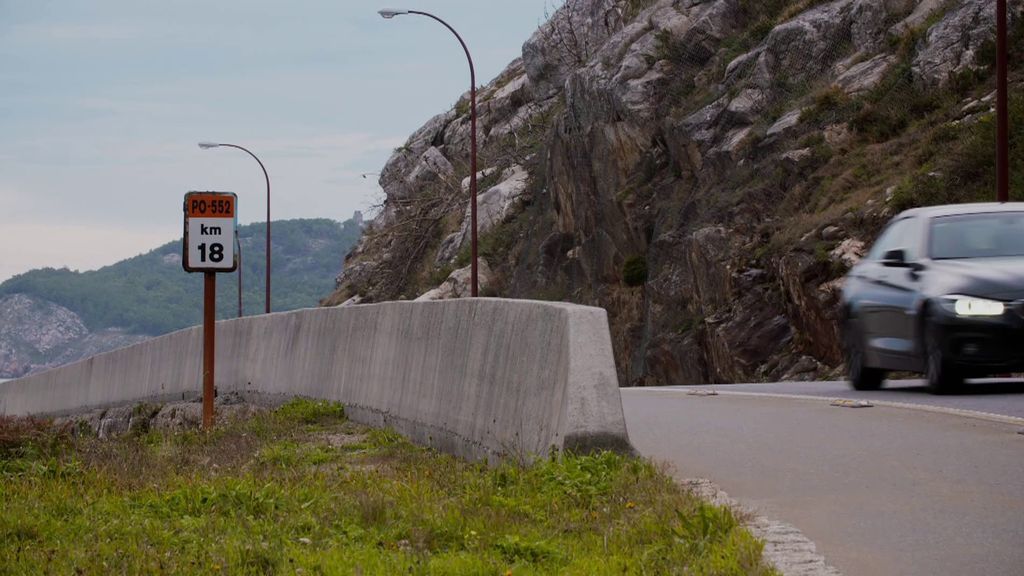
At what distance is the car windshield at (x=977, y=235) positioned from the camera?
48.6 feet

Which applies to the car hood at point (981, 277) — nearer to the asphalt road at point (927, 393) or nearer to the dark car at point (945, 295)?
the dark car at point (945, 295)

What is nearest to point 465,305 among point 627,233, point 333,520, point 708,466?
point 708,466

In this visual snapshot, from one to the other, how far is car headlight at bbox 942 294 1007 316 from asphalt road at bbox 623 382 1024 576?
0.91 metres

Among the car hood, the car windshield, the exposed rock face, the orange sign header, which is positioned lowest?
the exposed rock face

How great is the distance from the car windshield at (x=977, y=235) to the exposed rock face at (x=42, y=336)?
481ft

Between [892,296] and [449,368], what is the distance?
5639mm

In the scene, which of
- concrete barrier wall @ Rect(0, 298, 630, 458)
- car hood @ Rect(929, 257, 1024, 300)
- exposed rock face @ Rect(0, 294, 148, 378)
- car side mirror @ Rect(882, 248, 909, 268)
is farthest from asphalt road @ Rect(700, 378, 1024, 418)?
exposed rock face @ Rect(0, 294, 148, 378)

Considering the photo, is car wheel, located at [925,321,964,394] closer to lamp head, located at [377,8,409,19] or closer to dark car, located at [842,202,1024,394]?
dark car, located at [842,202,1024,394]

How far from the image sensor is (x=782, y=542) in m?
7.14

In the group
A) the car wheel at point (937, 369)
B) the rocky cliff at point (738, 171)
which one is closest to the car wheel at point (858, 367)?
the car wheel at point (937, 369)

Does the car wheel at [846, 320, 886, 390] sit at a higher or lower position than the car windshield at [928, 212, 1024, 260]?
lower

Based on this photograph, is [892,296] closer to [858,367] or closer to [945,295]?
[945,295]

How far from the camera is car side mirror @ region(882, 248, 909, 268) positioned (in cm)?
1517

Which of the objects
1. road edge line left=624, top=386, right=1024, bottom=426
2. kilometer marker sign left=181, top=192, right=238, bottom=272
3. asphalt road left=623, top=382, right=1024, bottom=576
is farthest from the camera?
kilometer marker sign left=181, top=192, right=238, bottom=272
